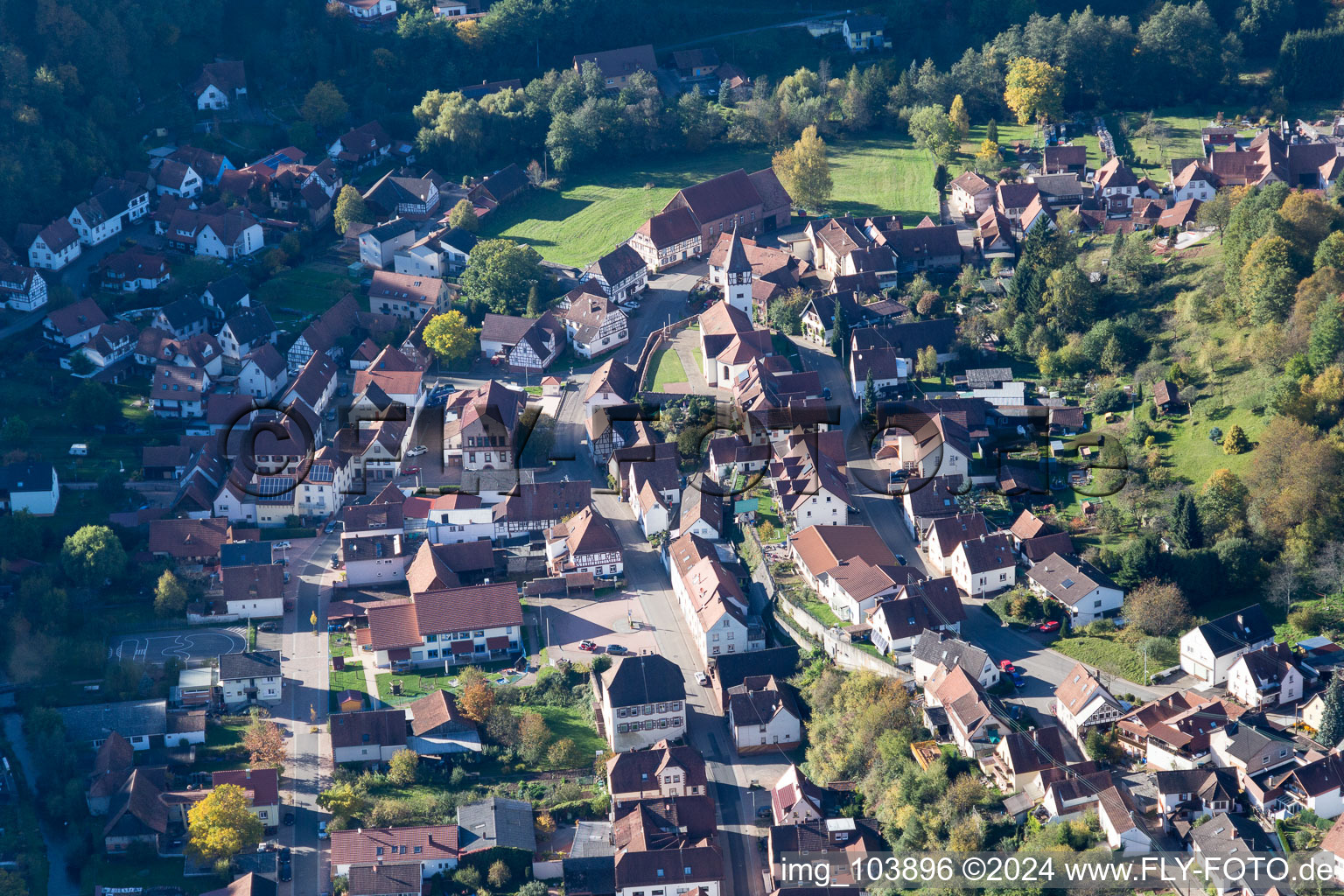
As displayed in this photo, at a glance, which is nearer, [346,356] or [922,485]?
[922,485]

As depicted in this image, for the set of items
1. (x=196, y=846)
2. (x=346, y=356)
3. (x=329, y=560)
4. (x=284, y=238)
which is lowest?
(x=196, y=846)

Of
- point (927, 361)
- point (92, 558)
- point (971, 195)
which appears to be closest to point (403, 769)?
point (92, 558)

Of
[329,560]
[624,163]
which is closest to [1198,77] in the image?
[624,163]

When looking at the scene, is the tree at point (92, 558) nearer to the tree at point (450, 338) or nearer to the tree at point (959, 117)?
the tree at point (450, 338)

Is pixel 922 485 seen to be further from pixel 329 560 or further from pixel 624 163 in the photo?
pixel 624 163

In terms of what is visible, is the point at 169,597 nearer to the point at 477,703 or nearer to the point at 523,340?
the point at 477,703
